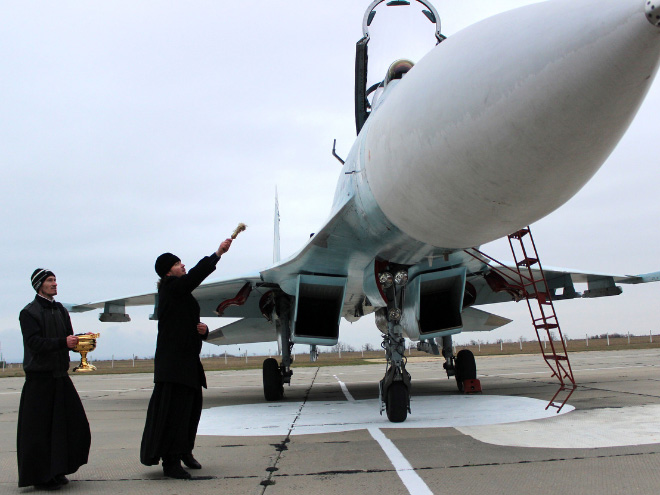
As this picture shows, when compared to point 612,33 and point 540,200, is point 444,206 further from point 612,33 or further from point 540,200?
point 612,33

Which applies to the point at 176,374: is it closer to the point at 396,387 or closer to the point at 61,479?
the point at 61,479

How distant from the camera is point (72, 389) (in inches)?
138

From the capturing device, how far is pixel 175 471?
11.0ft

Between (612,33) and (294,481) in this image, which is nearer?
(612,33)

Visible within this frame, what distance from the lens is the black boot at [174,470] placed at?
3.34 meters

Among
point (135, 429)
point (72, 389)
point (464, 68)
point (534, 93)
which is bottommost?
point (135, 429)

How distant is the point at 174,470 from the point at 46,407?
2.82 feet

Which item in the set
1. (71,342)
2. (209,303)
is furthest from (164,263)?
(209,303)

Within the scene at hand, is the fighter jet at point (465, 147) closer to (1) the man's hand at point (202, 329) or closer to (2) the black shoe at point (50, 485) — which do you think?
(1) the man's hand at point (202, 329)

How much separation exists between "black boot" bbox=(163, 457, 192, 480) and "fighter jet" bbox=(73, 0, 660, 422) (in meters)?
2.28

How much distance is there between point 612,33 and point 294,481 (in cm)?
274

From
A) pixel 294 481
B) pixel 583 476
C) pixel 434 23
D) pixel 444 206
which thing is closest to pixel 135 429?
pixel 294 481

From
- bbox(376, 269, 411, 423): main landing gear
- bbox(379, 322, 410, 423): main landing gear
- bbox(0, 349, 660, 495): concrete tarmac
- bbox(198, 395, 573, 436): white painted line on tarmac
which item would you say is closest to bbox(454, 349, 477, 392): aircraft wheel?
bbox(198, 395, 573, 436): white painted line on tarmac

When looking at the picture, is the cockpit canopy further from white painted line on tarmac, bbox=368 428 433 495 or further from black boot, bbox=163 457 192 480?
black boot, bbox=163 457 192 480
